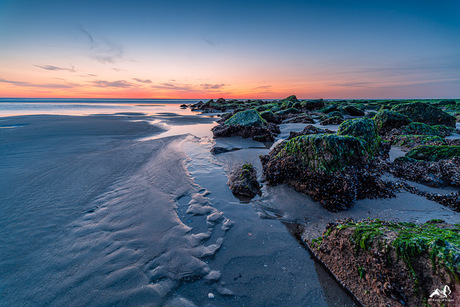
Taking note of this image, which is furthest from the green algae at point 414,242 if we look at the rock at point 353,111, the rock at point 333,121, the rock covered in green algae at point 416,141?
the rock at point 353,111

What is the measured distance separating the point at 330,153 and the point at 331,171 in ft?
1.28

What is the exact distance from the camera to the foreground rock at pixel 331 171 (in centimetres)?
349

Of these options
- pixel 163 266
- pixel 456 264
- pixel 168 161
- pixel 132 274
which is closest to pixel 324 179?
pixel 456 264

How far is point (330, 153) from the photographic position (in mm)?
3838

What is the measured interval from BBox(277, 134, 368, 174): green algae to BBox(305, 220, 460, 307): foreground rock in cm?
161

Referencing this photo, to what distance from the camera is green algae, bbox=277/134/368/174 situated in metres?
3.77

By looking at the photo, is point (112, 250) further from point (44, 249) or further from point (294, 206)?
point (294, 206)

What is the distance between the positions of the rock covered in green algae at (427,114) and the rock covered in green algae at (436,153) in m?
8.63

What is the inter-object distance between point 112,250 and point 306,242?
8.79 feet

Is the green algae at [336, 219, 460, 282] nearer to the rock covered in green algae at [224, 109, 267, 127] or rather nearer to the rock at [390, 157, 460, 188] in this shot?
the rock at [390, 157, 460, 188]

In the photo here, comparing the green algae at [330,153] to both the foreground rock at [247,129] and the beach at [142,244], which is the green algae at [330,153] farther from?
the foreground rock at [247,129]

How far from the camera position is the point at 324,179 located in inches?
144

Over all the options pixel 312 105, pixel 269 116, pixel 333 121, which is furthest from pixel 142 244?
pixel 312 105

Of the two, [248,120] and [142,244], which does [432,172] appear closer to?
[142,244]
